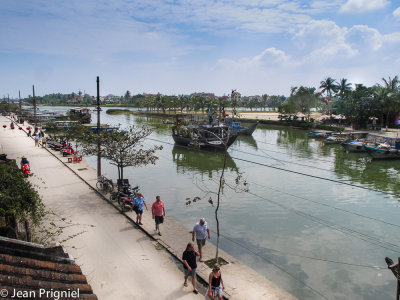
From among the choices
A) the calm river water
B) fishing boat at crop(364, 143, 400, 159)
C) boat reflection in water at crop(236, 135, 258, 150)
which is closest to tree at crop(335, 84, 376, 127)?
boat reflection in water at crop(236, 135, 258, 150)

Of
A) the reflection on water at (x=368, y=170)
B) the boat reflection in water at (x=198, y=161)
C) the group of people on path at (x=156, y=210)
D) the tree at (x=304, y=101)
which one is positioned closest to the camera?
the group of people on path at (x=156, y=210)

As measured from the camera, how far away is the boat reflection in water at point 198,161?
29.5 metres

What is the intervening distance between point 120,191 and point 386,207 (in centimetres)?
1581

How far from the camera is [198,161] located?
33594 millimetres

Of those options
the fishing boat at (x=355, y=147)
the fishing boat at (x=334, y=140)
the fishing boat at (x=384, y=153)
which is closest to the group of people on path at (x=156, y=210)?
the fishing boat at (x=384, y=153)

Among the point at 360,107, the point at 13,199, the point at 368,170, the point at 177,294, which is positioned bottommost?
the point at 368,170

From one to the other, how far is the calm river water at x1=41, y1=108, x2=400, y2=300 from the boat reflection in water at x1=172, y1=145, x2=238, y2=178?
11.5 inches

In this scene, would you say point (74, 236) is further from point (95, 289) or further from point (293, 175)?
point (293, 175)

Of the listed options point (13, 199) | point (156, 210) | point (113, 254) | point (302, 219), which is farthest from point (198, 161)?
point (13, 199)

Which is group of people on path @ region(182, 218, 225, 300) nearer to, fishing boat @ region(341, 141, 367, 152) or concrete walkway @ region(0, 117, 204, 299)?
concrete walkway @ region(0, 117, 204, 299)

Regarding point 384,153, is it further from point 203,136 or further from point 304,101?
point 304,101

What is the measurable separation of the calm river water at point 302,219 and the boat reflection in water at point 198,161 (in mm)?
291

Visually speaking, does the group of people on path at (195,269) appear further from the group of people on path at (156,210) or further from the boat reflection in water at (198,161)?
the boat reflection in water at (198,161)

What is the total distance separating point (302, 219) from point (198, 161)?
59.8ft
